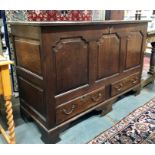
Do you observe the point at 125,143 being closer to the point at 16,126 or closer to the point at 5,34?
the point at 16,126

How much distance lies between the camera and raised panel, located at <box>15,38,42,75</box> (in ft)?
4.23

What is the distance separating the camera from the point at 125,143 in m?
1.45

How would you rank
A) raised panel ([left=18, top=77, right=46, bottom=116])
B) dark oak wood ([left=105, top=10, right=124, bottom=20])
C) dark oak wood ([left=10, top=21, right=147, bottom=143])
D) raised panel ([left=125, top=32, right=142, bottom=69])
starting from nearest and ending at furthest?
1. dark oak wood ([left=10, top=21, right=147, bottom=143])
2. raised panel ([left=18, top=77, right=46, bottom=116])
3. raised panel ([left=125, top=32, right=142, bottom=69])
4. dark oak wood ([left=105, top=10, right=124, bottom=20])

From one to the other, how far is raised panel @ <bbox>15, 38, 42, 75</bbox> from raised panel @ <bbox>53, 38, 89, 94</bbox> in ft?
0.46

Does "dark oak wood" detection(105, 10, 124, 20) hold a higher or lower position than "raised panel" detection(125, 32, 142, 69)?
higher

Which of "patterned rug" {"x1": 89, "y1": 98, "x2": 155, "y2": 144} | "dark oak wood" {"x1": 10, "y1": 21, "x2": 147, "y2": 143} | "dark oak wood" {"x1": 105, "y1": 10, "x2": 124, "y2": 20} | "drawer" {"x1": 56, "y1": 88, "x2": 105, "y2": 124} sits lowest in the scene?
"patterned rug" {"x1": 89, "y1": 98, "x2": 155, "y2": 144}

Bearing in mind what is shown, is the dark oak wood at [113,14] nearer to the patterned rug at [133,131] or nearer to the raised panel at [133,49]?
the raised panel at [133,49]

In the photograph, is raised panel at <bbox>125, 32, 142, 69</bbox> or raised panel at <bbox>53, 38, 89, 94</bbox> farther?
raised panel at <bbox>125, 32, 142, 69</bbox>

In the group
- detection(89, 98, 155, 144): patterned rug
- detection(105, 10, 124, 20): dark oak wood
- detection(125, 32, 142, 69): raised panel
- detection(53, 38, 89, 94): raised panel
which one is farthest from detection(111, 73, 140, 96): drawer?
detection(105, 10, 124, 20): dark oak wood

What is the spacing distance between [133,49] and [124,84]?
41 cm

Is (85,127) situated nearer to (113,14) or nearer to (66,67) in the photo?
(66,67)

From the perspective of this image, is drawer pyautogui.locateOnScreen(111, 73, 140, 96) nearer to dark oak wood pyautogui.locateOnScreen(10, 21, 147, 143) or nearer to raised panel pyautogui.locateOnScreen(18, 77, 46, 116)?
dark oak wood pyautogui.locateOnScreen(10, 21, 147, 143)

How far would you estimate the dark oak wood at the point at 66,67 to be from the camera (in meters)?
1.26
